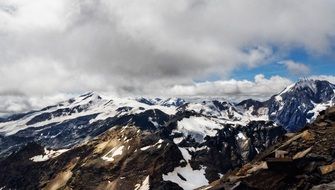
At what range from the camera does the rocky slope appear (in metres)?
70.7

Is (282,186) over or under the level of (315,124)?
under

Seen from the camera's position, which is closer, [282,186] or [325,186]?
[325,186]

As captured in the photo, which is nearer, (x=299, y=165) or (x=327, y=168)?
(x=327, y=168)

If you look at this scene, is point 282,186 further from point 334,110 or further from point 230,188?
point 334,110

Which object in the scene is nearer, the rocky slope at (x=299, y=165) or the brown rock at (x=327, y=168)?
the brown rock at (x=327, y=168)

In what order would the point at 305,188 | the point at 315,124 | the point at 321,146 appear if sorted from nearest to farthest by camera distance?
the point at 305,188 < the point at 321,146 < the point at 315,124

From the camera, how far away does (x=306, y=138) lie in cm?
8575

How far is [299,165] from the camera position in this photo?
249 ft

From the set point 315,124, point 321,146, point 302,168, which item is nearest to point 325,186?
point 302,168

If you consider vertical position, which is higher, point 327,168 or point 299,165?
point 327,168

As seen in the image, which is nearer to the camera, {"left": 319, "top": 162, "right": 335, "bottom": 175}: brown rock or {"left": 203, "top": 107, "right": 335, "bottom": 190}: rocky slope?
{"left": 319, "top": 162, "right": 335, "bottom": 175}: brown rock

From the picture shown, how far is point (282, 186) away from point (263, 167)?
6838 millimetres

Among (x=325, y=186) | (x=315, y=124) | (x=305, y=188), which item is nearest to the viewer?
(x=325, y=186)

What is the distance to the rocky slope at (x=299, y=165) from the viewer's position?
70.7 metres
